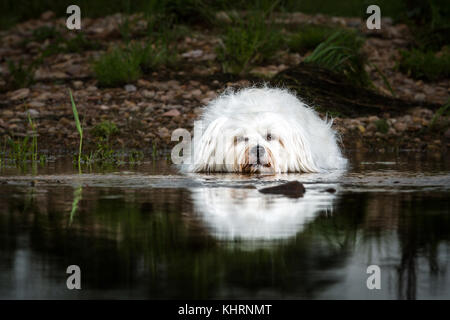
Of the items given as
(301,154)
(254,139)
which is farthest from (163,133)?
(254,139)

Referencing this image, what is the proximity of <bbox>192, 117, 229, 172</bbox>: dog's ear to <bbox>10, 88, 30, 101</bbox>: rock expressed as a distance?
697cm

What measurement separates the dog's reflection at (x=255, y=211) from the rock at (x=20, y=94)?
8.58 m

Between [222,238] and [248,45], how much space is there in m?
11.5

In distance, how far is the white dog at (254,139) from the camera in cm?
870

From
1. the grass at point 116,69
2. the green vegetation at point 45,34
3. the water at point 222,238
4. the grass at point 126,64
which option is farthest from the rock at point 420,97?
the green vegetation at point 45,34

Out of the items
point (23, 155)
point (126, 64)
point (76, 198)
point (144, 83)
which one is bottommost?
point (76, 198)

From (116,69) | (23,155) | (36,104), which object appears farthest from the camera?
(116,69)

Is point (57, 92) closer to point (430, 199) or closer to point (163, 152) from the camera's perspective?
point (163, 152)

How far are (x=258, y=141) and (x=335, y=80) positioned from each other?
650 centimetres

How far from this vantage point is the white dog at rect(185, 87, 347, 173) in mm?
8703

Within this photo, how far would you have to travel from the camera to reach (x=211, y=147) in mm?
8977

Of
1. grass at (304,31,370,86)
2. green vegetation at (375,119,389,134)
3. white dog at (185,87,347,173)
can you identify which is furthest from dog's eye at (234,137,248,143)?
grass at (304,31,370,86)

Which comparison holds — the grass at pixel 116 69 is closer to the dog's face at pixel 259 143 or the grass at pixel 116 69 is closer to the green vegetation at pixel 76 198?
the dog's face at pixel 259 143

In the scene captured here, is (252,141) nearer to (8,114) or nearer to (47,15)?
(8,114)
